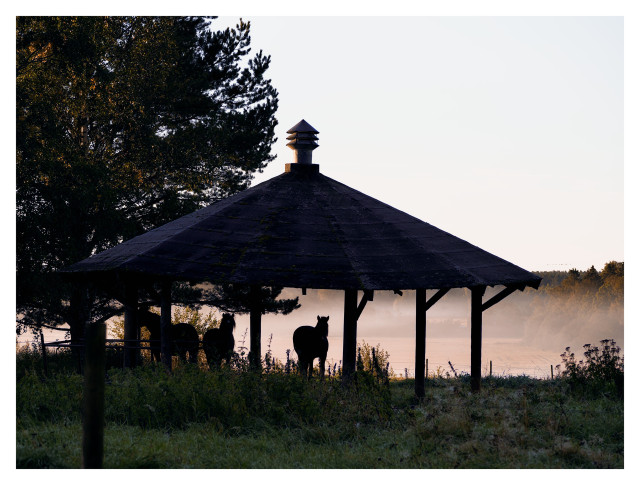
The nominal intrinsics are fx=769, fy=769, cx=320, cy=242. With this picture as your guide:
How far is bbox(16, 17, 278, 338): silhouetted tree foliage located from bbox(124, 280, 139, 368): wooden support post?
5.48 m

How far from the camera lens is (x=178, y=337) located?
63.5ft

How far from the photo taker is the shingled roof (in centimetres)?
1546

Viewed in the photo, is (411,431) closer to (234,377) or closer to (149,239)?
(234,377)

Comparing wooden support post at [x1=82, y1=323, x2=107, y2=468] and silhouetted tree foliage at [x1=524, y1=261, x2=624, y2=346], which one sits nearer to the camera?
wooden support post at [x1=82, y1=323, x2=107, y2=468]

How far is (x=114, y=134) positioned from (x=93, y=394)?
2156 cm

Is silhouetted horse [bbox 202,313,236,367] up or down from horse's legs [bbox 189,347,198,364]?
up

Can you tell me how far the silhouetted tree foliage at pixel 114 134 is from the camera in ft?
79.7

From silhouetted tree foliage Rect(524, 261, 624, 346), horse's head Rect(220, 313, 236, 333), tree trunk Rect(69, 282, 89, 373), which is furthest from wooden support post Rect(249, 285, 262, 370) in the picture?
silhouetted tree foliage Rect(524, 261, 624, 346)

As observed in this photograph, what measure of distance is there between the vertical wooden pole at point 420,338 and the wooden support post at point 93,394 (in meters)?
9.05

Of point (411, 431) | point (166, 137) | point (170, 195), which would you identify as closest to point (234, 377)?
point (411, 431)

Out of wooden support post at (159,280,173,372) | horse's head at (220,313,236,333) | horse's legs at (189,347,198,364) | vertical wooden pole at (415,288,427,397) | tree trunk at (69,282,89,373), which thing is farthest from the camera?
tree trunk at (69,282,89,373)

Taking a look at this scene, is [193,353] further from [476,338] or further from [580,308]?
[580,308]

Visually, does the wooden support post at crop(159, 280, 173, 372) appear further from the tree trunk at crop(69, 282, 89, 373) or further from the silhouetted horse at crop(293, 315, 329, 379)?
the tree trunk at crop(69, 282, 89, 373)

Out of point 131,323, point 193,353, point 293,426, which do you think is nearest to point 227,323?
point 193,353
